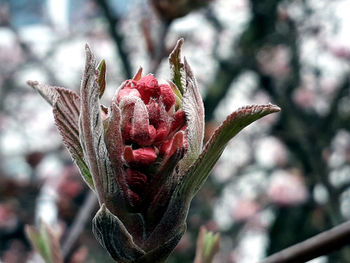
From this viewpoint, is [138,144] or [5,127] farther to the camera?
[5,127]

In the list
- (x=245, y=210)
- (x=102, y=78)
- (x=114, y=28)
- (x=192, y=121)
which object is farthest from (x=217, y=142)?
(x=245, y=210)

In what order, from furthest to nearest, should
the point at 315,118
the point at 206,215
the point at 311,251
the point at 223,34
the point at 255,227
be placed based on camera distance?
the point at 255,227, the point at 223,34, the point at 206,215, the point at 315,118, the point at 311,251

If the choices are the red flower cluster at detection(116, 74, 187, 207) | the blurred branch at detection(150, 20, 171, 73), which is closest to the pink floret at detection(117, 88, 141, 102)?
the red flower cluster at detection(116, 74, 187, 207)

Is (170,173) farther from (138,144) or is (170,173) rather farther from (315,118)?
(315,118)

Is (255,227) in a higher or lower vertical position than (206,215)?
lower

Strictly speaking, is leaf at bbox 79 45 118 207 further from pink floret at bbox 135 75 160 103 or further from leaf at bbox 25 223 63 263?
leaf at bbox 25 223 63 263

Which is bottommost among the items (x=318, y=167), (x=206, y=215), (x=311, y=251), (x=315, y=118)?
(x=206, y=215)

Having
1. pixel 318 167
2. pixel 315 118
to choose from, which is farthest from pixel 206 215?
pixel 318 167

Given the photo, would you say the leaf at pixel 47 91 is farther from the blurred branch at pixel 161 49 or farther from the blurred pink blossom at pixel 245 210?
the blurred pink blossom at pixel 245 210
